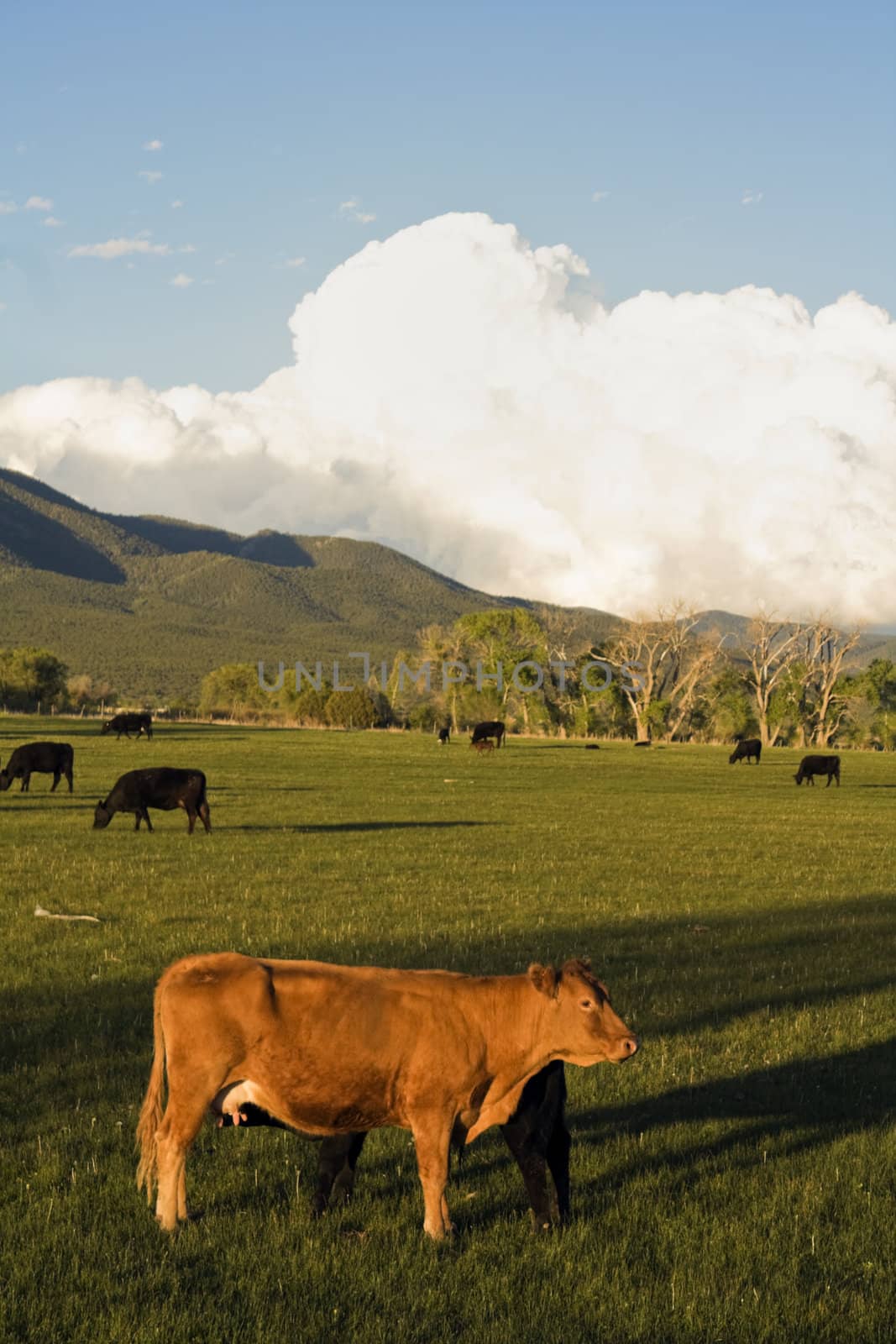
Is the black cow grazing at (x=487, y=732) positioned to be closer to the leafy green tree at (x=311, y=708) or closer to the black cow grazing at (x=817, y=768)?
the black cow grazing at (x=817, y=768)

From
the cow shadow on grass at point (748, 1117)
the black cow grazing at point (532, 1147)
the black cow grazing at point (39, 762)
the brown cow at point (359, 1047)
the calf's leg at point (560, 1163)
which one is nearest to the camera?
the brown cow at point (359, 1047)

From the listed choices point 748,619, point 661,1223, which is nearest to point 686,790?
point 661,1223

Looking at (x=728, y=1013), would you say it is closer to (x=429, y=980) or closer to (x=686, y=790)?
(x=429, y=980)

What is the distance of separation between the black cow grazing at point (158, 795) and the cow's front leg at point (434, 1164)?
24.1 m

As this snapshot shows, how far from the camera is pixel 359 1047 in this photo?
6805 mm

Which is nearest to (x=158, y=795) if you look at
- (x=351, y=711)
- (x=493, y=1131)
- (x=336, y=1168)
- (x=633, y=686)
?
(x=493, y=1131)

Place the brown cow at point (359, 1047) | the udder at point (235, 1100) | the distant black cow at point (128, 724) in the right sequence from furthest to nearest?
the distant black cow at point (128, 724) → the udder at point (235, 1100) → the brown cow at point (359, 1047)

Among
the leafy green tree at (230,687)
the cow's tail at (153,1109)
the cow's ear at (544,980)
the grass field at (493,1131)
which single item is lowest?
the grass field at (493,1131)

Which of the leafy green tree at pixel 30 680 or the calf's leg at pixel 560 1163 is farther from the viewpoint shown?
the leafy green tree at pixel 30 680

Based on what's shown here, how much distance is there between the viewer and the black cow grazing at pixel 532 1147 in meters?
7.05

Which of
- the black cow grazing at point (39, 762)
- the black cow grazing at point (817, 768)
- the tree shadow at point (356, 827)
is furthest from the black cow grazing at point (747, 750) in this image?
the black cow grazing at point (39, 762)

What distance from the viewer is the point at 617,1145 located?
8.76 meters

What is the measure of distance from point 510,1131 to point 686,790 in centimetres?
4841

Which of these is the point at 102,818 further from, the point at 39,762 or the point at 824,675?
the point at 824,675
